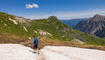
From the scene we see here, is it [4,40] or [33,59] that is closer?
[33,59]

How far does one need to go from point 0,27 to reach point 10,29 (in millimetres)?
4238

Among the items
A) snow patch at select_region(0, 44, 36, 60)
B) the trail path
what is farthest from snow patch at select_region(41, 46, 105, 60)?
snow patch at select_region(0, 44, 36, 60)

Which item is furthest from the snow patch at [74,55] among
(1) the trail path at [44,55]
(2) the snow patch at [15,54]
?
(2) the snow patch at [15,54]

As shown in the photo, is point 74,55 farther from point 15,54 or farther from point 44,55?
point 15,54

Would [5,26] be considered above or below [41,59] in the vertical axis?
above

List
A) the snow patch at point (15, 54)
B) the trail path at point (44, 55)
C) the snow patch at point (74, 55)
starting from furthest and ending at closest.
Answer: the snow patch at point (74, 55)
the trail path at point (44, 55)
the snow patch at point (15, 54)

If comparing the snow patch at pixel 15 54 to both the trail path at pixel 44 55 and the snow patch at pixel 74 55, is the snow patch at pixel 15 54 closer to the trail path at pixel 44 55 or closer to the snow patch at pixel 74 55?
the trail path at pixel 44 55

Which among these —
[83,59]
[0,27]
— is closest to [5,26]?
[0,27]

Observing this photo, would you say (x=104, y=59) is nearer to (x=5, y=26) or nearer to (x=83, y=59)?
(x=83, y=59)

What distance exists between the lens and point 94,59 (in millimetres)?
24250

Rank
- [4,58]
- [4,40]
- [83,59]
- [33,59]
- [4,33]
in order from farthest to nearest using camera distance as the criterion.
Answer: [4,33], [4,40], [83,59], [33,59], [4,58]

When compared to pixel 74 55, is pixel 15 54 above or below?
above

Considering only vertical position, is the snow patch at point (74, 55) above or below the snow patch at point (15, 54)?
below

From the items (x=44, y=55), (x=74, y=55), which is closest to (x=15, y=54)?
(x=44, y=55)
